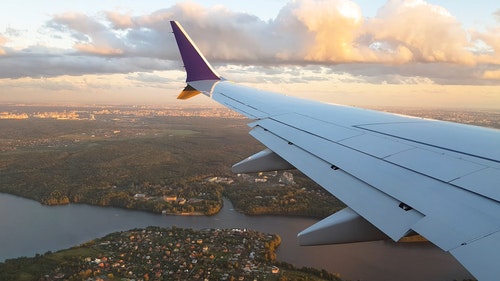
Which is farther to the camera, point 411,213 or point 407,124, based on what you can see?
point 407,124

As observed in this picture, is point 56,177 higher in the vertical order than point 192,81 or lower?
lower

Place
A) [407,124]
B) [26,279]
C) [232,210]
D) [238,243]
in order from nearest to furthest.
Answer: [407,124], [26,279], [238,243], [232,210]

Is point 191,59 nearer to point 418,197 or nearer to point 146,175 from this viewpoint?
point 418,197

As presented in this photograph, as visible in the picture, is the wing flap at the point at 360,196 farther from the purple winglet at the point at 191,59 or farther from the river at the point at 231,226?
the river at the point at 231,226

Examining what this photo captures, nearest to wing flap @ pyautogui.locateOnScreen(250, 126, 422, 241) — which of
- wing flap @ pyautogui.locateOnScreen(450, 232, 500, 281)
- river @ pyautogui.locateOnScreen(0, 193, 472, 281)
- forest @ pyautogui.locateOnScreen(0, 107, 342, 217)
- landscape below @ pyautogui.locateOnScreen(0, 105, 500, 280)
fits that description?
wing flap @ pyautogui.locateOnScreen(450, 232, 500, 281)

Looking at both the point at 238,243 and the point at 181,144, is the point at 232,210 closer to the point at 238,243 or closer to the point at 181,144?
the point at 238,243

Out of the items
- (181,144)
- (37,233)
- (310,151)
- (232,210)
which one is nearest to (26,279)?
(37,233)
